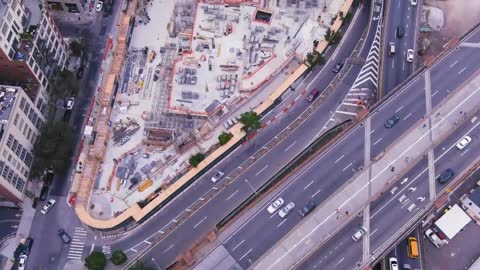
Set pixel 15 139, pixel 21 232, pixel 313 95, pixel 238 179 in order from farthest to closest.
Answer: pixel 313 95 < pixel 238 179 < pixel 21 232 < pixel 15 139

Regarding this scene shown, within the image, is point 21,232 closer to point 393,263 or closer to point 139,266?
point 139,266

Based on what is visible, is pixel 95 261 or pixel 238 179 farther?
pixel 238 179

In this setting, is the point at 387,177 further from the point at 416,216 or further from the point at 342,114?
the point at 342,114

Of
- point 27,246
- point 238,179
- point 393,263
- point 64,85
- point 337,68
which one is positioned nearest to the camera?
point 393,263

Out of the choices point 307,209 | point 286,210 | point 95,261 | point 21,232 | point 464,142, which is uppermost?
point 464,142

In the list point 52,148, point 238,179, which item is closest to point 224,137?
point 238,179

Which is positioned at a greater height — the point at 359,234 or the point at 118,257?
the point at 359,234

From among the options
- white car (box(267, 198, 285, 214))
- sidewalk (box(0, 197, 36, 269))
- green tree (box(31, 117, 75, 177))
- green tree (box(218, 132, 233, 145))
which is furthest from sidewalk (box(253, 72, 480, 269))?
sidewalk (box(0, 197, 36, 269))
